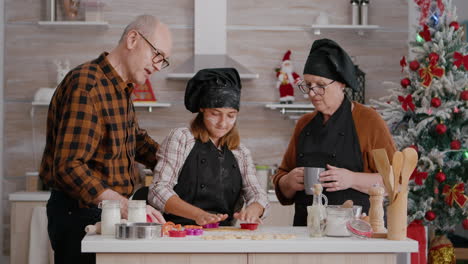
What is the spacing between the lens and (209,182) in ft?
8.75

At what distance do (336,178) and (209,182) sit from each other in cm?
50

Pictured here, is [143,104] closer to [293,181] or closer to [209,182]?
[209,182]

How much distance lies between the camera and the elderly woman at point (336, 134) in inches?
105

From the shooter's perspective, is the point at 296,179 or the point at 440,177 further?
the point at 440,177

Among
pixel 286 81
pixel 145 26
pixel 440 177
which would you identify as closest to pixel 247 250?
pixel 145 26

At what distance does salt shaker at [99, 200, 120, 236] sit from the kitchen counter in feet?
0.17

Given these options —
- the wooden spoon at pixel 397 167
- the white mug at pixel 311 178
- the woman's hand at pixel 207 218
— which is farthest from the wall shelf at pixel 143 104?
the wooden spoon at pixel 397 167

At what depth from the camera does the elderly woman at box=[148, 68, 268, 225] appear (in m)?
2.63

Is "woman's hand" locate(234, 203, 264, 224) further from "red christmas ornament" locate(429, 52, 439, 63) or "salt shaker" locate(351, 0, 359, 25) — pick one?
"salt shaker" locate(351, 0, 359, 25)

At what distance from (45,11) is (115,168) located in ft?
10.5

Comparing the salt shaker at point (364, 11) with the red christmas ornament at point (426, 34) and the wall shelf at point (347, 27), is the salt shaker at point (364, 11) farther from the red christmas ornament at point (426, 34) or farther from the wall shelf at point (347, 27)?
the red christmas ornament at point (426, 34)

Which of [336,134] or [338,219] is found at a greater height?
[336,134]

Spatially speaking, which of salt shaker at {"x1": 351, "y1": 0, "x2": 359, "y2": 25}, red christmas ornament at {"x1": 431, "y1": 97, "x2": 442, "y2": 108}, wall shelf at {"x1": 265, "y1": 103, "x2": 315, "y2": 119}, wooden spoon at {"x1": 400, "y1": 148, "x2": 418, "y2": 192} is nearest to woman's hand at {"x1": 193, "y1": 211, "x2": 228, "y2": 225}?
wooden spoon at {"x1": 400, "y1": 148, "x2": 418, "y2": 192}

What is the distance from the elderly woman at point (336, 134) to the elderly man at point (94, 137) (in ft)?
2.05
